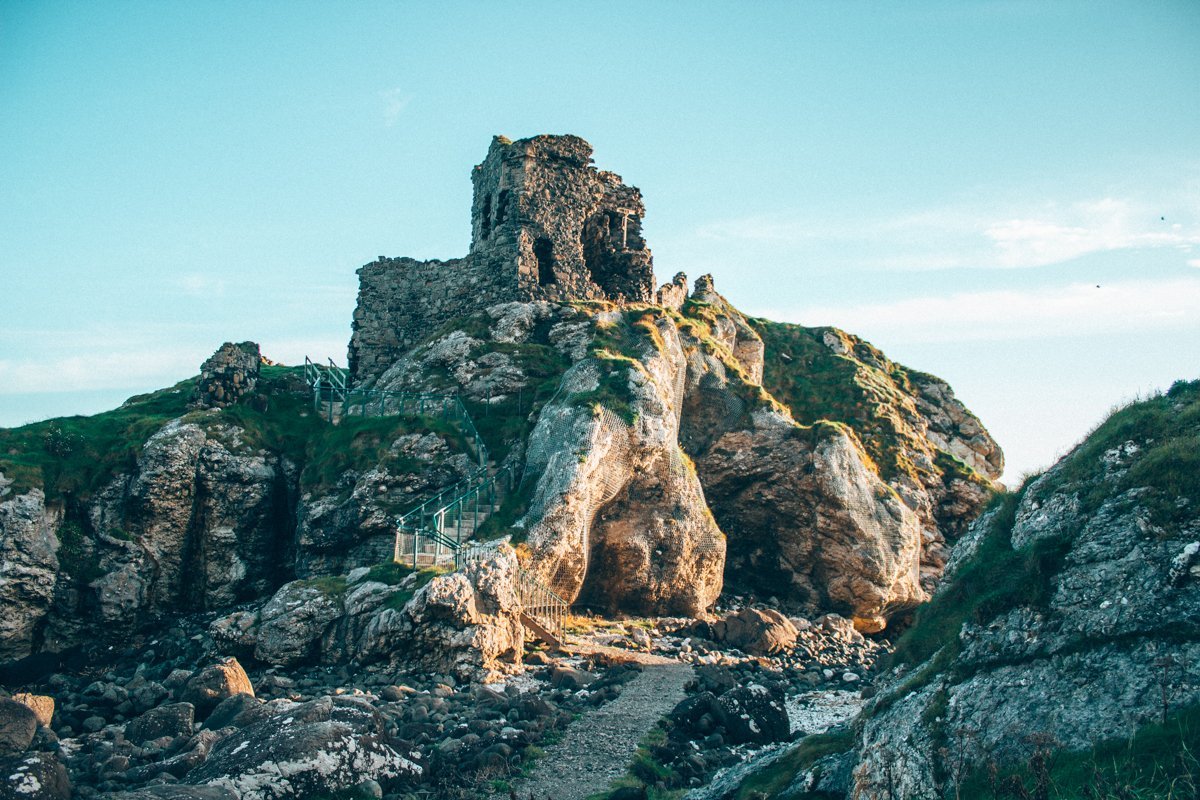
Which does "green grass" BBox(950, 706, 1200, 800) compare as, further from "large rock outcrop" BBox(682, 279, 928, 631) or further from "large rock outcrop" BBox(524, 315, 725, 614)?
"large rock outcrop" BBox(682, 279, 928, 631)

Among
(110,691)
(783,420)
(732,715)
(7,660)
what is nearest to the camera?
(732,715)

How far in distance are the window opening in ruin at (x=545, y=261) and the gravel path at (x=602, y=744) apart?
23.6 metres

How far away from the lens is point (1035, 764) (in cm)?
884

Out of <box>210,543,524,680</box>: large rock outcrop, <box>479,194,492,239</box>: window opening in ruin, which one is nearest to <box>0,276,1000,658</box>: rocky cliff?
<box>210,543,524,680</box>: large rock outcrop

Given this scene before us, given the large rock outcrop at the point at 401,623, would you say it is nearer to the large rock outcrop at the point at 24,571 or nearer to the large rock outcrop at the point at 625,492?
the large rock outcrop at the point at 625,492

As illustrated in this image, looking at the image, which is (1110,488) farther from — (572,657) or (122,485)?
(122,485)

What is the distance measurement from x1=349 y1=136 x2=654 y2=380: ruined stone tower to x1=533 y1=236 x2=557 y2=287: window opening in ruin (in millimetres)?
49

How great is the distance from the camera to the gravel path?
53.0ft

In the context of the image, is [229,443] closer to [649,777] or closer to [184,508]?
[184,508]

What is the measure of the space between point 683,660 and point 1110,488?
1904 centimetres

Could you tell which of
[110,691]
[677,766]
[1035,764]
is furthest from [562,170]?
[1035,764]

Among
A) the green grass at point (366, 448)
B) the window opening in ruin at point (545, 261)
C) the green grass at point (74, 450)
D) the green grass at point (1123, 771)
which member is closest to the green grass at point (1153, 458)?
the green grass at point (1123, 771)

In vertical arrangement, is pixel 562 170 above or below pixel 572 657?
above

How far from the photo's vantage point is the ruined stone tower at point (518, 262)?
43250mm
